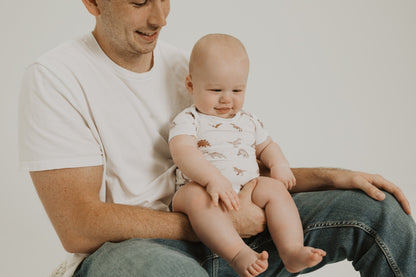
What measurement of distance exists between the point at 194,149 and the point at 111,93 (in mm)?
387

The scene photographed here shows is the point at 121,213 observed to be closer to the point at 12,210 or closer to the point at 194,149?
the point at 194,149

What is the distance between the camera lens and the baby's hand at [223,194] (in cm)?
176

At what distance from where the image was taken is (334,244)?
1.97m

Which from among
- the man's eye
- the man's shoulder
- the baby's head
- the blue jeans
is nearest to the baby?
the baby's head

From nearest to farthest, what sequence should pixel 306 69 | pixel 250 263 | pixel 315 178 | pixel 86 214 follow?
pixel 250 263 < pixel 86 214 < pixel 315 178 < pixel 306 69

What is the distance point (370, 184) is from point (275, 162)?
0.36 m

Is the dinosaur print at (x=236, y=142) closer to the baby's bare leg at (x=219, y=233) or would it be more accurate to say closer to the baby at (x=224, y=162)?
the baby at (x=224, y=162)

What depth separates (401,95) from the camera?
165 inches

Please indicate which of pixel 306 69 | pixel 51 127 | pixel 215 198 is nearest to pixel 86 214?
pixel 51 127

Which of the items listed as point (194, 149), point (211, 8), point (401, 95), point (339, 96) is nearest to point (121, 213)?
point (194, 149)

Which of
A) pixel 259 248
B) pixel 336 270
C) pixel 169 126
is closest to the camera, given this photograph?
pixel 259 248

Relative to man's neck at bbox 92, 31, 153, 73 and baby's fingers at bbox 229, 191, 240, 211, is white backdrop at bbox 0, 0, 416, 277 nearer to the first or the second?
man's neck at bbox 92, 31, 153, 73

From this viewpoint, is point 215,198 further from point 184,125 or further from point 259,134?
point 259,134

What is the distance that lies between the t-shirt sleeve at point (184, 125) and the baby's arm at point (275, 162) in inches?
12.5
